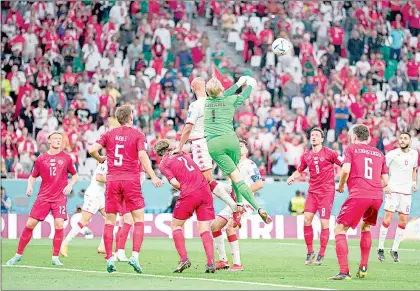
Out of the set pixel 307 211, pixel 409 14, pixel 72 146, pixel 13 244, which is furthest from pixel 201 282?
pixel 409 14

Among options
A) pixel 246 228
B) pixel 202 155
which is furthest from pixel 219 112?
pixel 246 228

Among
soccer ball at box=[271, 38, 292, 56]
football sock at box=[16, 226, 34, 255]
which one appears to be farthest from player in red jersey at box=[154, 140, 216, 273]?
football sock at box=[16, 226, 34, 255]

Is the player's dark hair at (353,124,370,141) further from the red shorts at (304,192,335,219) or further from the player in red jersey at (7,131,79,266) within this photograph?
the player in red jersey at (7,131,79,266)

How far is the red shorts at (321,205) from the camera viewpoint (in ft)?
64.2

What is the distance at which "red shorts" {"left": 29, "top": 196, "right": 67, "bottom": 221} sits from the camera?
742 inches

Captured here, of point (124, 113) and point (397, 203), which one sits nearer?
point (124, 113)

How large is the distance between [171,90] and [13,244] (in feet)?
34.4

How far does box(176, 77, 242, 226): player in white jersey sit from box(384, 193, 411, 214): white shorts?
236 inches

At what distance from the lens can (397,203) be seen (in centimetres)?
2211

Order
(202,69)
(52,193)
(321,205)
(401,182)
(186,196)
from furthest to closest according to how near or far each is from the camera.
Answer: (202,69) < (401,182) < (321,205) < (52,193) < (186,196)

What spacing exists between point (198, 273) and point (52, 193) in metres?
3.92

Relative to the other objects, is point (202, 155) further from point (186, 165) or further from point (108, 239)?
point (108, 239)

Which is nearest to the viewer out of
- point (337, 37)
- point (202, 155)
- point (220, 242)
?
point (202, 155)

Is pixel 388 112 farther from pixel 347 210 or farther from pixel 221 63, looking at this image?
pixel 347 210
